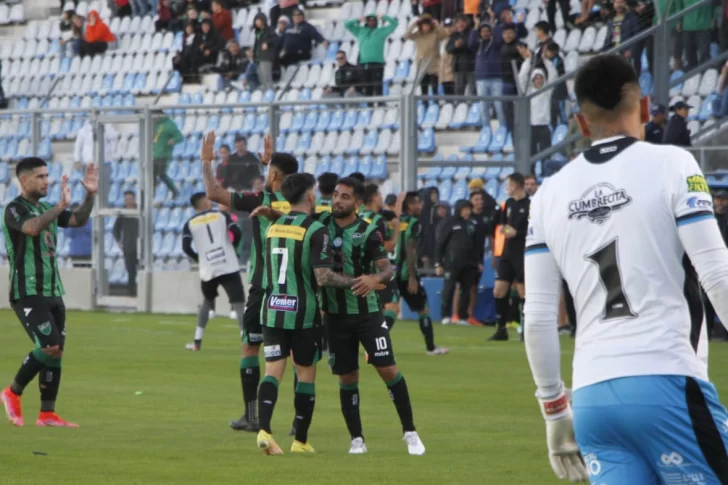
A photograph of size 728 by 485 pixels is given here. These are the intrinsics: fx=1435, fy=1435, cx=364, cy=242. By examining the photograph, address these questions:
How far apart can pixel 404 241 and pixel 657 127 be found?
17.1ft

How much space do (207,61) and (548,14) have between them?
861cm

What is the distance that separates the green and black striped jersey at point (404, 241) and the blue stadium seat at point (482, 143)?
255 inches

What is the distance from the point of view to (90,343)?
19500 mm

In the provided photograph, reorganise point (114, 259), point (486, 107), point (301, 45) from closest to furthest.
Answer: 1. point (486, 107)
2. point (114, 259)
3. point (301, 45)

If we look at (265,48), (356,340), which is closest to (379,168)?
(265,48)

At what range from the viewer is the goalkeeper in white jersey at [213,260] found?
58.9 ft

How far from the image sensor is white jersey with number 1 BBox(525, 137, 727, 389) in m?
3.80

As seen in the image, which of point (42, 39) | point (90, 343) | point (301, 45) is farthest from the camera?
point (42, 39)

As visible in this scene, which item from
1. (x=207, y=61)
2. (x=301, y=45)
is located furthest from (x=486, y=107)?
(x=207, y=61)

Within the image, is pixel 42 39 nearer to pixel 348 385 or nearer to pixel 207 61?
pixel 207 61

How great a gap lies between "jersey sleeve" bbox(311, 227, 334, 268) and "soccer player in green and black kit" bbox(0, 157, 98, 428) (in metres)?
2.26

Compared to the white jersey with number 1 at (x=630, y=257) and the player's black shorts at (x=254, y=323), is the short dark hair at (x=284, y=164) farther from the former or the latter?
the white jersey with number 1 at (x=630, y=257)

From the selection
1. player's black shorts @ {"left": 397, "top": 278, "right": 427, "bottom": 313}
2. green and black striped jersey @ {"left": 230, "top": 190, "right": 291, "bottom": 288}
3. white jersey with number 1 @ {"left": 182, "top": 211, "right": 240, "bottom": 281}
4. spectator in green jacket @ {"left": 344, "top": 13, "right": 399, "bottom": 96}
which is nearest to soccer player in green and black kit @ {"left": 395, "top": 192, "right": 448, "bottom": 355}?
player's black shorts @ {"left": 397, "top": 278, "right": 427, "bottom": 313}

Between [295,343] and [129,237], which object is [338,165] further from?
[295,343]
